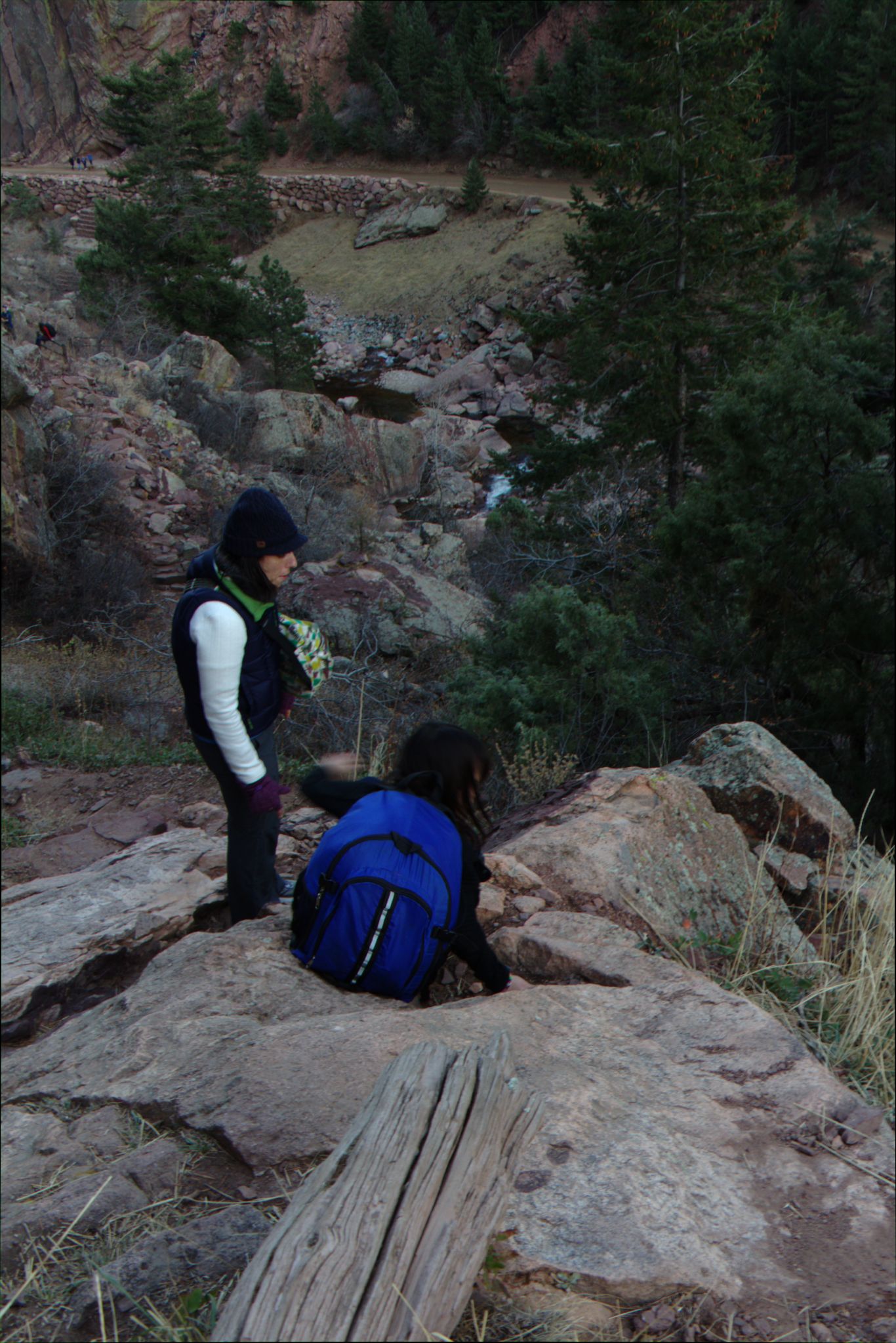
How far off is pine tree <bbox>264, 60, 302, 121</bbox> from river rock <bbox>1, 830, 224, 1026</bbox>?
97.7ft

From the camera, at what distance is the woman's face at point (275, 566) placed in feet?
8.52

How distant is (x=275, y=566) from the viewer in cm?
261

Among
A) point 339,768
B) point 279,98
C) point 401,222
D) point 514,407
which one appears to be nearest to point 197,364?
point 514,407

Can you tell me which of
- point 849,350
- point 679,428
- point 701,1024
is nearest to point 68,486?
point 679,428

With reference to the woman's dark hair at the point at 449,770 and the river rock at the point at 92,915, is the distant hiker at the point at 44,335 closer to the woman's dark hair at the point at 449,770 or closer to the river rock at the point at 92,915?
the river rock at the point at 92,915

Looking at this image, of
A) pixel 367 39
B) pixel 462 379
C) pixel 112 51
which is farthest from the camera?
pixel 367 39

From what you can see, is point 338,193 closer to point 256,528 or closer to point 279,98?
point 279,98

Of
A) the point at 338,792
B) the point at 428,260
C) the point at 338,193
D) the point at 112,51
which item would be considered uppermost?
the point at 338,193

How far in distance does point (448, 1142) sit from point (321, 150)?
123 feet

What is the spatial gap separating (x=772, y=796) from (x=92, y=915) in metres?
2.61

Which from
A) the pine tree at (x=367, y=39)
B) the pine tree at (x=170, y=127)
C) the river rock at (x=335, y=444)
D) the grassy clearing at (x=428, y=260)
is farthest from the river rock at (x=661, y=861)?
the pine tree at (x=367, y=39)

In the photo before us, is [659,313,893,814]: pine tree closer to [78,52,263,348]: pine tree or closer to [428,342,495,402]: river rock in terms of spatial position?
[78,52,263,348]: pine tree

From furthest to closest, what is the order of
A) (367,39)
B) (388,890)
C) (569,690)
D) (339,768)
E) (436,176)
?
(436,176)
(367,39)
(569,690)
(339,768)
(388,890)

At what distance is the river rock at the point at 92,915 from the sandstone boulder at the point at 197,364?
41.0 feet
